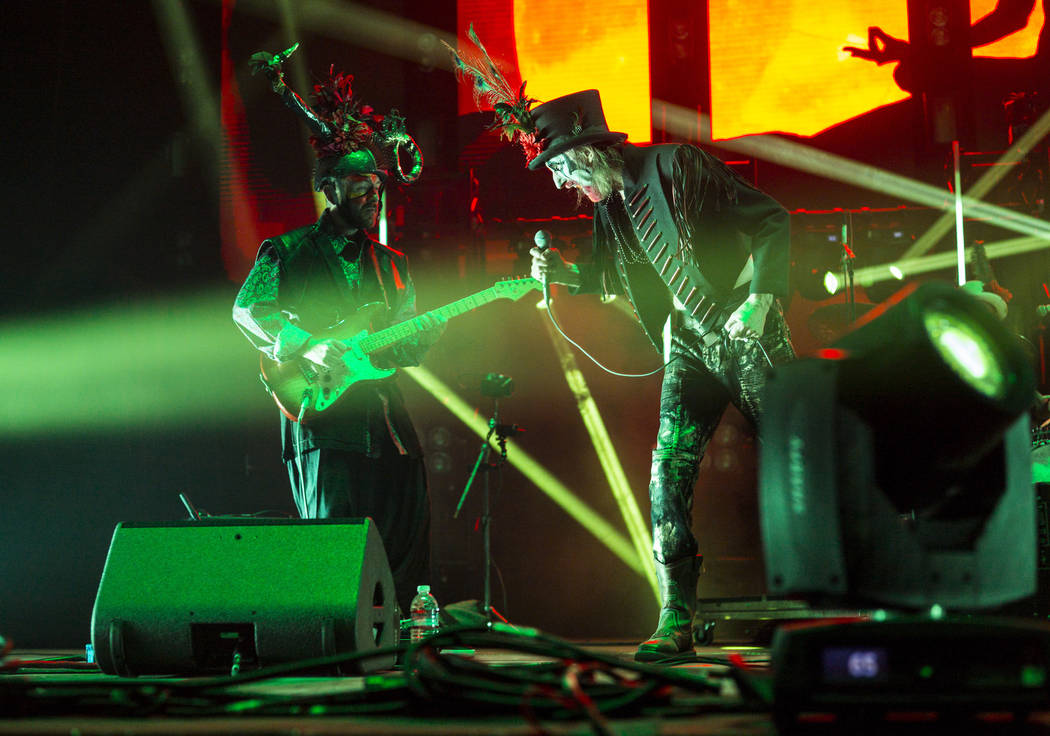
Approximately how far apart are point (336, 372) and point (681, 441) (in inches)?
60.8

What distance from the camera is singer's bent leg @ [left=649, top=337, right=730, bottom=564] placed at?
292cm

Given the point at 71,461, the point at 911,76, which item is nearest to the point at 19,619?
the point at 71,461

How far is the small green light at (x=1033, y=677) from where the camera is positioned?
1.21 metres

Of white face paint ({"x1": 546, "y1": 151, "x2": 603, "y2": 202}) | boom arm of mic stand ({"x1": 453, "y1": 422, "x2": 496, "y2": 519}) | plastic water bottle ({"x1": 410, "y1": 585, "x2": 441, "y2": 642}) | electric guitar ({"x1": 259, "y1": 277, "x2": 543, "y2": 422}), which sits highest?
white face paint ({"x1": 546, "y1": 151, "x2": 603, "y2": 202})

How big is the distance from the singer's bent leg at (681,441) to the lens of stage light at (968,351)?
1642 mm

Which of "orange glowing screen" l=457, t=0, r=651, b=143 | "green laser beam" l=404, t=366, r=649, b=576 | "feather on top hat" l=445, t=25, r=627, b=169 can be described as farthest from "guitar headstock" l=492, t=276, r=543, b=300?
"orange glowing screen" l=457, t=0, r=651, b=143

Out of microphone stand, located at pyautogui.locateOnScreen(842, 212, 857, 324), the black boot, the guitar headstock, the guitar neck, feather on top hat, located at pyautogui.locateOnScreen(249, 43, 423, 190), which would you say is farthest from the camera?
microphone stand, located at pyautogui.locateOnScreen(842, 212, 857, 324)

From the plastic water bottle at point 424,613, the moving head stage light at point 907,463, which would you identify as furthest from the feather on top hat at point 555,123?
the plastic water bottle at point 424,613

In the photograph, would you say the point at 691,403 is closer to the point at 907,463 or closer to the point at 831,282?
the point at 907,463

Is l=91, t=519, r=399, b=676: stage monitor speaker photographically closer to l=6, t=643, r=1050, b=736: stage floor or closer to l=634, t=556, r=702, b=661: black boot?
l=6, t=643, r=1050, b=736: stage floor

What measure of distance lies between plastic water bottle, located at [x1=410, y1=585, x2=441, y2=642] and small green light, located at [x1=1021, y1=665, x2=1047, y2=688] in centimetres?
333

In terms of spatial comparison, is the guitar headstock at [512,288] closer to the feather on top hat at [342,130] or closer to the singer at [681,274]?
the feather on top hat at [342,130]

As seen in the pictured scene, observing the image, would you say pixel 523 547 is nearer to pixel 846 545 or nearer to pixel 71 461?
pixel 71 461

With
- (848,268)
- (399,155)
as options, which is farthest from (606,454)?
(399,155)
